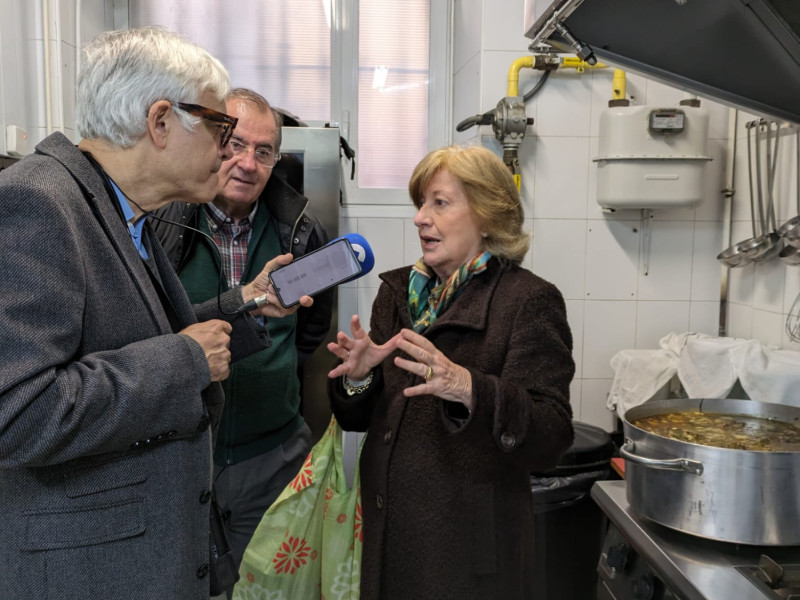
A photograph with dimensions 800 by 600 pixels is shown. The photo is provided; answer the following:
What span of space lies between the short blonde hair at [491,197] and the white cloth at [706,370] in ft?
2.79

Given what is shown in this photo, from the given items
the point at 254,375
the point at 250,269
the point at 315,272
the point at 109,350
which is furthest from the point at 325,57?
the point at 109,350

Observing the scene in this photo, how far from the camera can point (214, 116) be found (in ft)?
3.43

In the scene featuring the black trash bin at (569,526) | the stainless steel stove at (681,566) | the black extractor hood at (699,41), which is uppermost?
the black extractor hood at (699,41)

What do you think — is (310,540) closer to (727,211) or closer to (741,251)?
(741,251)

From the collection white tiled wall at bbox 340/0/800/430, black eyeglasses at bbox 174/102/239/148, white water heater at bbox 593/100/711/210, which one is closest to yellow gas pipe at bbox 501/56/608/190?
white tiled wall at bbox 340/0/800/430

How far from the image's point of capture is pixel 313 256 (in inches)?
51.7

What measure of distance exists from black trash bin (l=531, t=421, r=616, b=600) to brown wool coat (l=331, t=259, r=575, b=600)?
1.80 feet

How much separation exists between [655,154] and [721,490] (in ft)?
4.28

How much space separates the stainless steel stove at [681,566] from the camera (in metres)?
1.02

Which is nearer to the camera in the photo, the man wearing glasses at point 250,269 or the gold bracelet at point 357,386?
the gold bracelet at point 357,386

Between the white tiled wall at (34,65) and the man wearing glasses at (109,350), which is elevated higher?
the white tiled wall at (34,65)

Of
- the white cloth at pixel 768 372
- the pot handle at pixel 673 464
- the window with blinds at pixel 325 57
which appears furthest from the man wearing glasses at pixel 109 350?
the window with blinds at pixel 325 57

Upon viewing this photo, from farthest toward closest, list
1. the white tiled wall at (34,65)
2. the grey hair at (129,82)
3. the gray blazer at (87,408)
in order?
the white tiled wall at (34,65) → the grey hair at (129,82) → the gray blazer at (87,408)

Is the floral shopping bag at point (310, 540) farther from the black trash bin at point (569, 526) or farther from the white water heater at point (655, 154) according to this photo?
the white water heater at point (655, 154)
